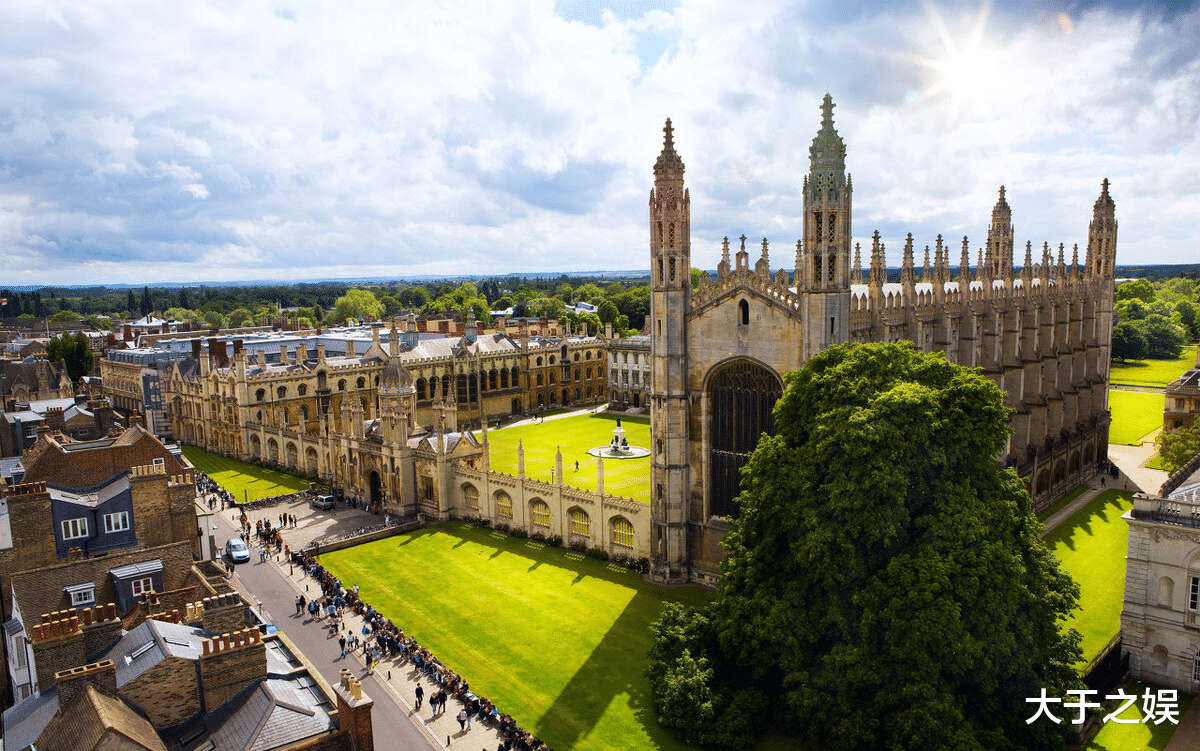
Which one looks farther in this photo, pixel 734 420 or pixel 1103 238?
pixel 1103 238

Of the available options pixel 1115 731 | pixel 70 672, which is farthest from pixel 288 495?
pixel 1115 731

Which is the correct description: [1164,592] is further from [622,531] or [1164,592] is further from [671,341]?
[622,531]

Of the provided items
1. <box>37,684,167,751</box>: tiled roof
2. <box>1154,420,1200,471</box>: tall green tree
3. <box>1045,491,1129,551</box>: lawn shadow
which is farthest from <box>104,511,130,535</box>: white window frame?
<box>1154,420,1200,471</box>: tall green tree

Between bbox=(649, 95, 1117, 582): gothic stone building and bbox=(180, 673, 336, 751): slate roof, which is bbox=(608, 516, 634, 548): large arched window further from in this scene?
bbox=(180, 673, 336, 751): slate roof

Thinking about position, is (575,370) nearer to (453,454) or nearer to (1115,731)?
(453,454)

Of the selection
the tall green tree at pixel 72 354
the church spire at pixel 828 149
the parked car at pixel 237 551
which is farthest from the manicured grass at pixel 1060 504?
the tall green tree at pixel 72 354

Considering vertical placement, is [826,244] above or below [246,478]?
above

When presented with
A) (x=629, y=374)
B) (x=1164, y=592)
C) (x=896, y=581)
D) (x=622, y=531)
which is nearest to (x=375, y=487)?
(x=622, y=531)
